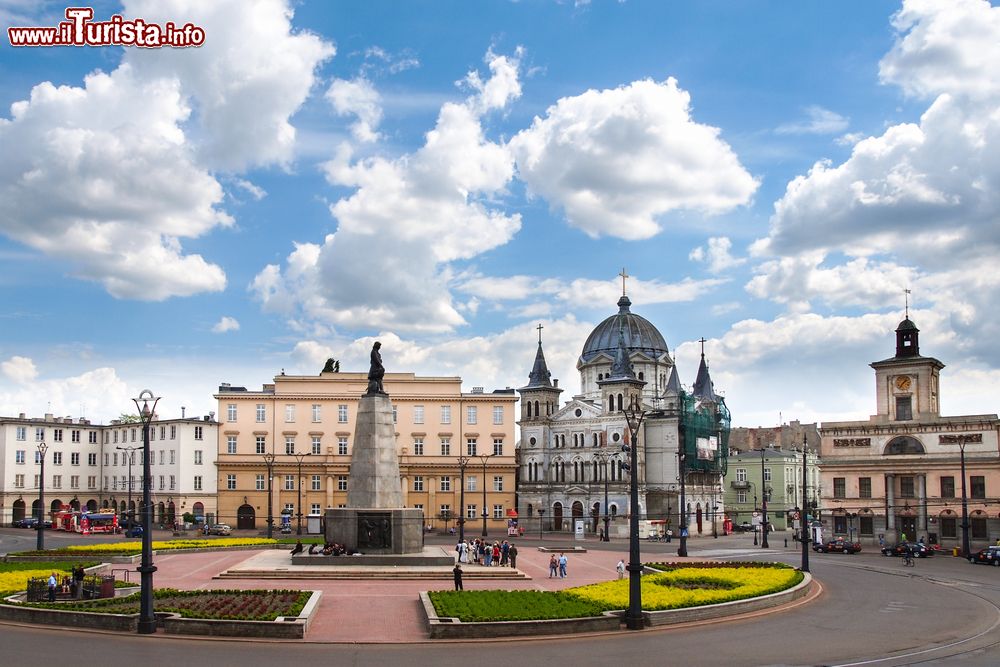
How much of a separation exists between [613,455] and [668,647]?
247ft

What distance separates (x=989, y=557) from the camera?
6094 cm

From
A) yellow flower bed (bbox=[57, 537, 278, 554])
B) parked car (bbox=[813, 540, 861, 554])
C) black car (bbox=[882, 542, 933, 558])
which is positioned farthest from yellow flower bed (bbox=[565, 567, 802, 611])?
yellow flower bed (bbox=[57, 537, 278, 554])

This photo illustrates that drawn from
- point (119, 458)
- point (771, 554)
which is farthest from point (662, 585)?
point (119, 458)

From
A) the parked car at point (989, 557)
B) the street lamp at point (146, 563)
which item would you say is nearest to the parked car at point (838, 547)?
the parked car at point (989, 557)

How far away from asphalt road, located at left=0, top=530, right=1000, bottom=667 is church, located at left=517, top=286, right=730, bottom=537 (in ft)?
201

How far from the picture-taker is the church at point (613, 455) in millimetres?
102562

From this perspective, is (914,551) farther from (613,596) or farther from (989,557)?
(613,596)

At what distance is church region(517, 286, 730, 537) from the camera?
103 m

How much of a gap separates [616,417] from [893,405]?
98.4 feet

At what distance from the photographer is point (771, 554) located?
66938mm

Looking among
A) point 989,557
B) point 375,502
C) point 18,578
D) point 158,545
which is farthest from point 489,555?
point 989,557

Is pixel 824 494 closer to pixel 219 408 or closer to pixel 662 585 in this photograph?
pixel 662 585

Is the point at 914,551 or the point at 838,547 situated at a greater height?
the point at 914,551

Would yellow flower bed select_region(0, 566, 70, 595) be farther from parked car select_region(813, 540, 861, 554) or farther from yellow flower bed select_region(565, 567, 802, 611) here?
parked car select_region(813, 540, 861, 554)
